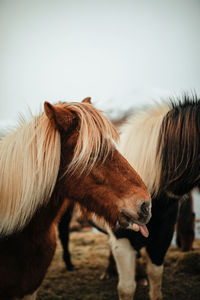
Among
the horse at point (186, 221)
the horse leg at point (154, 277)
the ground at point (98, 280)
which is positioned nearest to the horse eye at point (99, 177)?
the horse leg at point (154, 277)

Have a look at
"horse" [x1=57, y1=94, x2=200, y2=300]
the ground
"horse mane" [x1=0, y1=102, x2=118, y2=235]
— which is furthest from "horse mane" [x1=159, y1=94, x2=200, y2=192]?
the ground

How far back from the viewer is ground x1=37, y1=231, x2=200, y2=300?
313 cm

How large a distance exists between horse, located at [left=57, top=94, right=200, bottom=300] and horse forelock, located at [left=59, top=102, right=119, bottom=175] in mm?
808

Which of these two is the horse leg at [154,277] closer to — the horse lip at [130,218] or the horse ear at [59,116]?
the horse lip at [130,218]

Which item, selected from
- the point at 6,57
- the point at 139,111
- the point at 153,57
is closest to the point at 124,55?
the point at 153,57

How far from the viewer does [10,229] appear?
1.24 m

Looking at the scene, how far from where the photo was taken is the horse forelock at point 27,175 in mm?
1224

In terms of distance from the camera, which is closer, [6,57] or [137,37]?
[6,57]

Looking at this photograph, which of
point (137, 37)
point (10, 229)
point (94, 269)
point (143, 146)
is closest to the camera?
point (10, 229)

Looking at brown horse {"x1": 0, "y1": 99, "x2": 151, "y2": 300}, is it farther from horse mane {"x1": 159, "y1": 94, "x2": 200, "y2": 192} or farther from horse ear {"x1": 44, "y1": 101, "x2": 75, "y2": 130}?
horse mane {"x1": 159, "y1": 94, "x2": 200, "y2": 192}

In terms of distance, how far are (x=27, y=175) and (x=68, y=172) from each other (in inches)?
10.6

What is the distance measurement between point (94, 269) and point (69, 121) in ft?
13.5

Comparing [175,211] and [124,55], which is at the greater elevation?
[124,55]

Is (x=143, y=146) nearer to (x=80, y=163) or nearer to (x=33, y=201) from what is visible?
(x=80, y=163)
